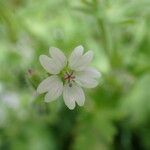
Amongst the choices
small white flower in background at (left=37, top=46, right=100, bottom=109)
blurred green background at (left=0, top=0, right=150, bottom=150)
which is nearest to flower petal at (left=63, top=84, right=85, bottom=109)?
small white flower in background at (left=37, top=46, right=100, bottom=109)

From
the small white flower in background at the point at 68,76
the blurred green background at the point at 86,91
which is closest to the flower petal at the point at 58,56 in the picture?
the small white flower in background at the point at 68,76

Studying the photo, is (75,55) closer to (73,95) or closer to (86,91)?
(73,95)

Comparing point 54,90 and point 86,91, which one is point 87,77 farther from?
point 86,91

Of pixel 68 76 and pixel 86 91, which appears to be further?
pixel 86 91

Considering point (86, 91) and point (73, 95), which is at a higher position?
point (86, 91)

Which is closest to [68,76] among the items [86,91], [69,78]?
[69,78]

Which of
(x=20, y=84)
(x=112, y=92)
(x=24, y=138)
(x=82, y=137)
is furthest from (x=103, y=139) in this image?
(x=20, y=84)

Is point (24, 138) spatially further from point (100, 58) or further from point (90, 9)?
point (90, 9)
